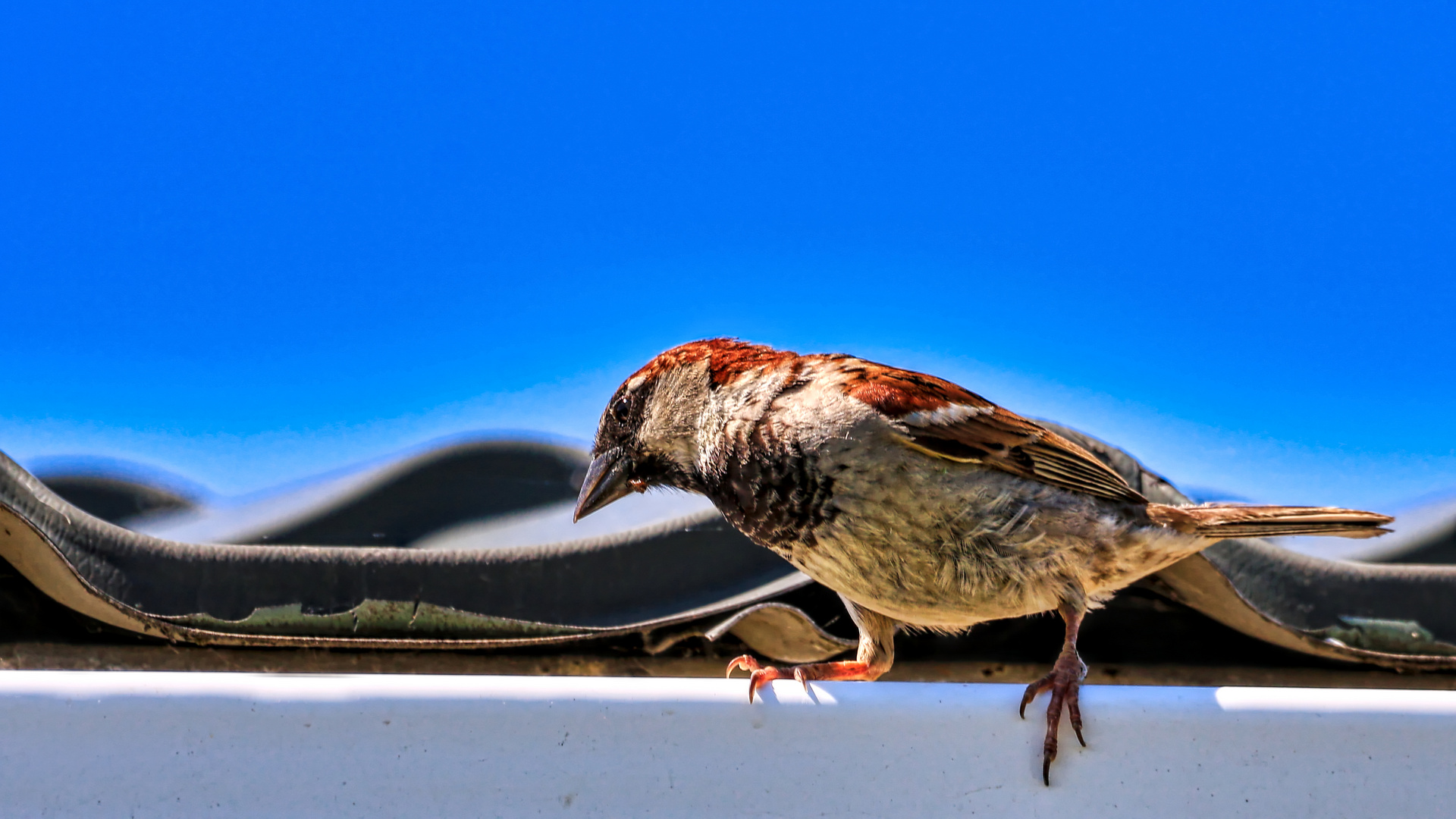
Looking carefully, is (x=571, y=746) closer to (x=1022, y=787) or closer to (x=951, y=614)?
(x=1022, y=787)

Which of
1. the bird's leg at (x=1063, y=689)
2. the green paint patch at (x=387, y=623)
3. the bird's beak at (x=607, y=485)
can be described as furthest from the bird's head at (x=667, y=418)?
the bird's leg at (x=1063, y=689)

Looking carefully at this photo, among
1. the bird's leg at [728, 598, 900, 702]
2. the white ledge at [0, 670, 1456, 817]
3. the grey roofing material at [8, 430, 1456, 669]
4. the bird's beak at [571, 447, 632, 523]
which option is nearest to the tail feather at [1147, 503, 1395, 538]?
the grey roofing material at [8, 430, 1456, 669]

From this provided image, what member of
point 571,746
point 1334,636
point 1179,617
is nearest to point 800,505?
point 571,746

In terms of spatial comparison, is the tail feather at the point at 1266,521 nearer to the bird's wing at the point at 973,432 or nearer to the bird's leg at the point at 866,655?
the bird's wing at the point at 973,432

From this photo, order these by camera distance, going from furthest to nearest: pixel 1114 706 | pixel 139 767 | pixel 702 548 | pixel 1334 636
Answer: pixel 702 548 < pixel 1334 636 < pixel 1114 706 < pixel 139 767

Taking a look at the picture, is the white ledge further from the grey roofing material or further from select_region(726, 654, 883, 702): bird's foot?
the grey roofing material

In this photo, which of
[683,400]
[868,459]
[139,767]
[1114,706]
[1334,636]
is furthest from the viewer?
[1334,636]

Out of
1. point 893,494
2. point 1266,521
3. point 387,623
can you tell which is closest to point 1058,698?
point 893,494
